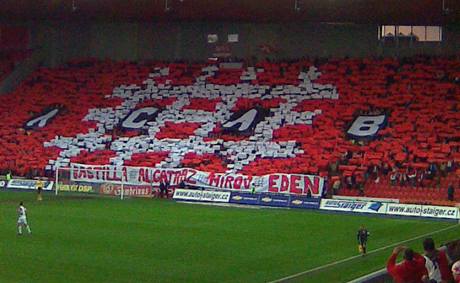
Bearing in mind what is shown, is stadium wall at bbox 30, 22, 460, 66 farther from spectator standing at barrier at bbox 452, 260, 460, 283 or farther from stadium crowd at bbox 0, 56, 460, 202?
spectator standing at barrier at bbox 452, 260, 460, 283

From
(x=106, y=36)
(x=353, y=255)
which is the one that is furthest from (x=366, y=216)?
(x=106, y=36)

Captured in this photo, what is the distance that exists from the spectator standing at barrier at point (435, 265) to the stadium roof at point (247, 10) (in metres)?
35.3

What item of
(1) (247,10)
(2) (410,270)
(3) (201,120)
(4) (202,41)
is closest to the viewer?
(2) (410,270)

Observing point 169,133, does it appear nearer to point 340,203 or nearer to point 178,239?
point 340,203

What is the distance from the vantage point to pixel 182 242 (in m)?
29.5

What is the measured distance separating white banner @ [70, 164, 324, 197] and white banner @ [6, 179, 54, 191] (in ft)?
4.88

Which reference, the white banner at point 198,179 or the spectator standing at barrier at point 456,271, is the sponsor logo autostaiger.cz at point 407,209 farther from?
the spectator standing at barrier at point 456,271

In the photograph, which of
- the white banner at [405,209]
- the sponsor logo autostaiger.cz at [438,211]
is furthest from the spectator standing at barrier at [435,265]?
the white banner at [405,209]

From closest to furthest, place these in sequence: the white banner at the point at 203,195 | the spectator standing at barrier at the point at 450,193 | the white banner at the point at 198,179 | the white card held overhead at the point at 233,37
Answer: the spectator standing at barrier at the point at 450,193
the white banner at the point at 203,195
the white banner at the point at 198,179
the white card held overhead at the point at 233,37

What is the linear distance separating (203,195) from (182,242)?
54.7 ft

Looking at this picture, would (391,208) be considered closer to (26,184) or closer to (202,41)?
(26,184)

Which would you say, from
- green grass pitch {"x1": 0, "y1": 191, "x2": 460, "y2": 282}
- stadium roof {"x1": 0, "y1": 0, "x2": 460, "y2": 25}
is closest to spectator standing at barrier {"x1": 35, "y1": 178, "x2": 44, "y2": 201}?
green grass pitch {"x1": 0, "y1": 191, "x2": 460, "y2": 282}

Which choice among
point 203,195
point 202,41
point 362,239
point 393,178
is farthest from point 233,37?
point 362,239

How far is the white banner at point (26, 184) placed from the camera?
50.0 metres
